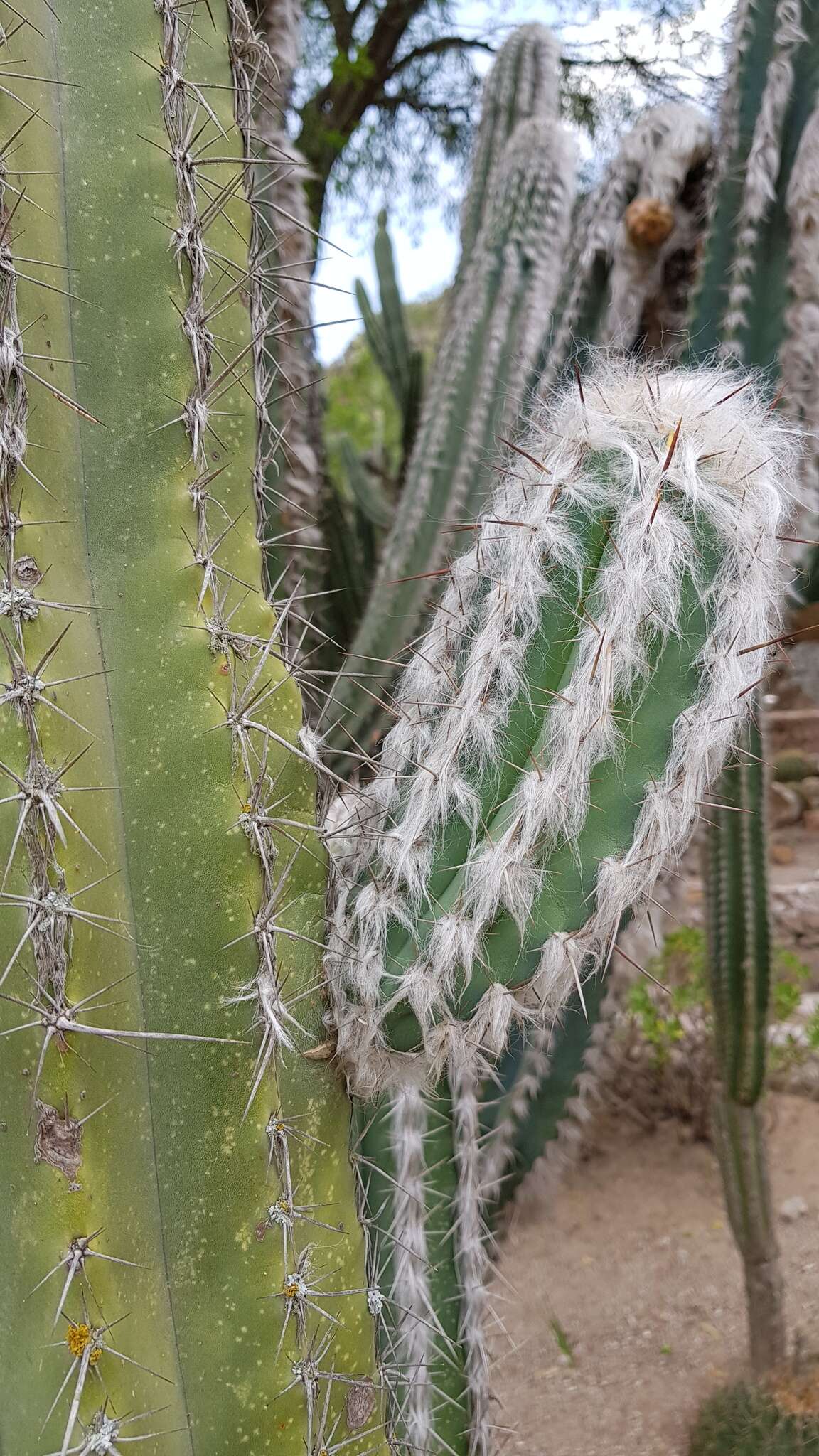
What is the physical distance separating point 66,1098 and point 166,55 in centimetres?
84

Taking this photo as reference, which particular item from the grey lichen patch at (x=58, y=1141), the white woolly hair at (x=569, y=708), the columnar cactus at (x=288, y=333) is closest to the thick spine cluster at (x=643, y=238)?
the columnar cactus at (x=288, y=333)

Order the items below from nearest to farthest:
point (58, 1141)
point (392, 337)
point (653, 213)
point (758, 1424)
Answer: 1. point (58, 1141)
2. point (758, 1424)
3. point (653, 213)
4. point (392, 337)

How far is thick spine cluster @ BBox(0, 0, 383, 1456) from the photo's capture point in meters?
0.76

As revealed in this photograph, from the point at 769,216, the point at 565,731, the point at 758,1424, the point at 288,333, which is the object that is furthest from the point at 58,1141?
the point at 769,216

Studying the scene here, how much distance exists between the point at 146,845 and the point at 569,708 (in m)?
0.35

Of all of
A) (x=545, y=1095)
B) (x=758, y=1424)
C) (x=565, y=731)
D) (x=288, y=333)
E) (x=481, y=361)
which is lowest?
(x=758, y=1424)

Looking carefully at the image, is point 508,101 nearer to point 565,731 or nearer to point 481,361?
point 481,361

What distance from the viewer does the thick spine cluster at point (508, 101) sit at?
3033 millimetres

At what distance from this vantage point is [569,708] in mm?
811

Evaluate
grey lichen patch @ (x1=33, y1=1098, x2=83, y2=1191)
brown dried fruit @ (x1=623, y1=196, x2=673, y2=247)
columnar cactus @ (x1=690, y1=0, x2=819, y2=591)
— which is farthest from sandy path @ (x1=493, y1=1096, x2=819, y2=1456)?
brown dried fruit @ (x1=623, y1=196, x2=673, y2=247)

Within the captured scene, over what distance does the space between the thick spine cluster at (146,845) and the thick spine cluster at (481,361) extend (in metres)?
1.58

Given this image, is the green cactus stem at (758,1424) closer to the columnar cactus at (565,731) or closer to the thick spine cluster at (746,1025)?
the thick spine cluster at (746,1025)

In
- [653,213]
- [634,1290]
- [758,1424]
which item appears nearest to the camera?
[758,1424]

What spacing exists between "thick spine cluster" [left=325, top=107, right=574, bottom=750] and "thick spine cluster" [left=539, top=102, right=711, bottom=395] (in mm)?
208
